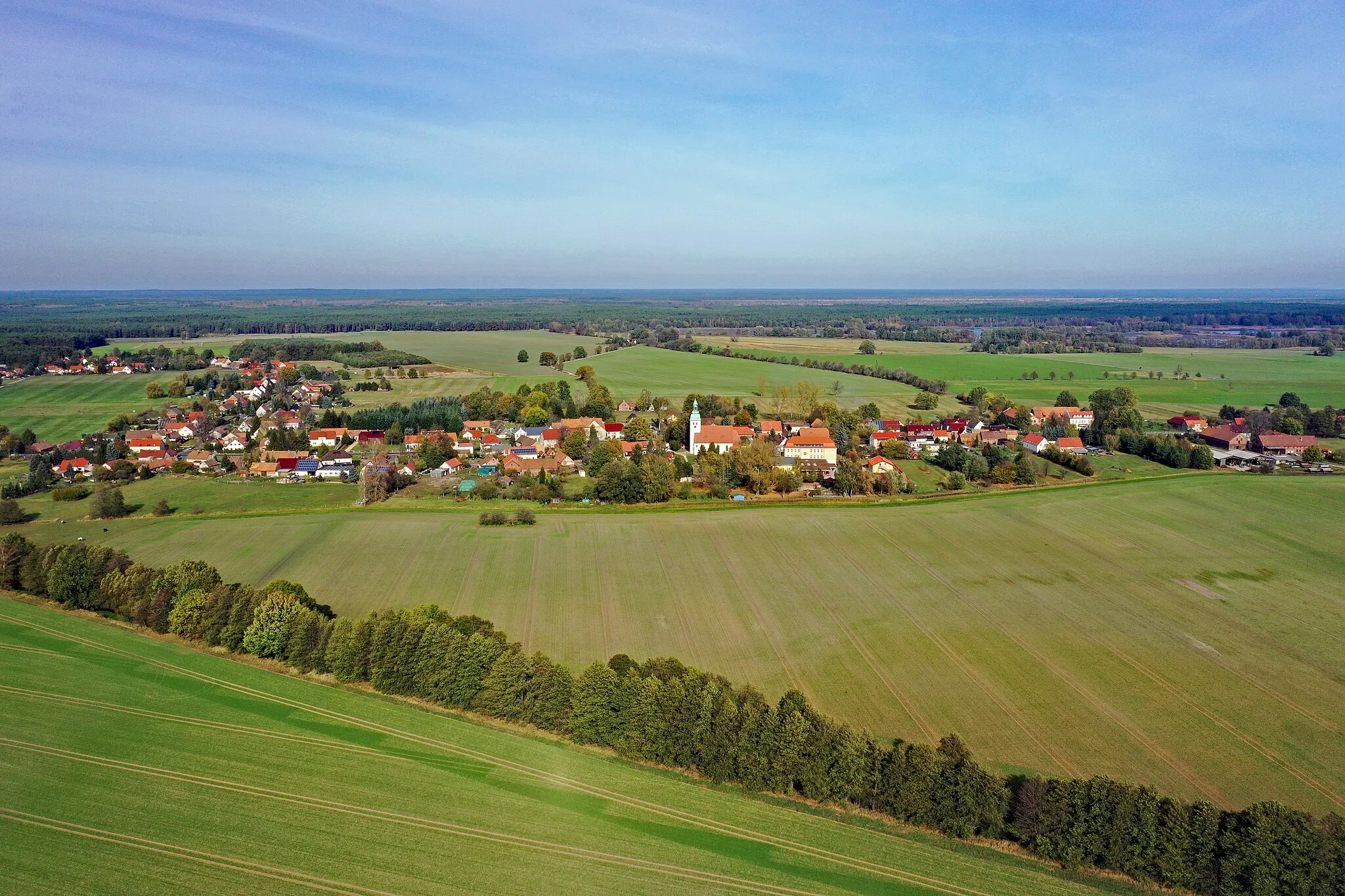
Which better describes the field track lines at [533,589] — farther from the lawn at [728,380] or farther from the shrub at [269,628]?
the lawn at [728,380]

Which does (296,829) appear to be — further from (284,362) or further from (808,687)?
(284,362)

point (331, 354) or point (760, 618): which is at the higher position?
point (331, 354)

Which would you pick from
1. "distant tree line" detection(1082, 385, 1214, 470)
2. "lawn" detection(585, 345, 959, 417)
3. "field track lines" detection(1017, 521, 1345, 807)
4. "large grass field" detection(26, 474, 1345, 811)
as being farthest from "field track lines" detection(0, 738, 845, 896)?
"lawn" detection(585, 345, 959, 417)

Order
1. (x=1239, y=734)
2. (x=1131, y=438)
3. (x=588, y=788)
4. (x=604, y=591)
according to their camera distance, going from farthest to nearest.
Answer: (x=1131, y=438) < (x=604, y=591) < (x=1239, y=734) < (x=588, y=788)

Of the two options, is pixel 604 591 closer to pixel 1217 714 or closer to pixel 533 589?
pixel 533 589

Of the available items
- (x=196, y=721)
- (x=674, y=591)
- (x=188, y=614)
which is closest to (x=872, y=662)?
(x=674, y=591)

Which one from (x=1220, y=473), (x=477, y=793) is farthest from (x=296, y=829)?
(x=1220, y=473)

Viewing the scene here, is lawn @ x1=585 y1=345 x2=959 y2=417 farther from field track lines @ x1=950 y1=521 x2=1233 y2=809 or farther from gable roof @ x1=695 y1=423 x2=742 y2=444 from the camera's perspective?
field track lines @ x1=950 y1=521 x2=1233 y2=809
